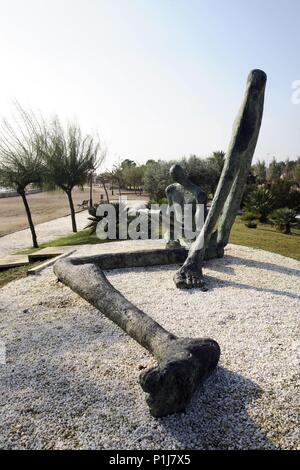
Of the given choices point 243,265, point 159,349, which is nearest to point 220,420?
point 159,349

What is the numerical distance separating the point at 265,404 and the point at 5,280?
517 cm

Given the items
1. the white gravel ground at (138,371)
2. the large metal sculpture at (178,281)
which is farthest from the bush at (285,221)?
the white gravel ground at (138,371)

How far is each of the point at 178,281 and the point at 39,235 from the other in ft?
35.0

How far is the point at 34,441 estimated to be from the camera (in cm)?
236

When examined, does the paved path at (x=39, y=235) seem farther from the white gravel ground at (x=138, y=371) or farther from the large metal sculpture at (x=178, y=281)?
the white gravel ground at (x=138, y=371)

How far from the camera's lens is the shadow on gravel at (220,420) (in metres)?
2.31

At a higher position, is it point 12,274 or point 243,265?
point 243,265

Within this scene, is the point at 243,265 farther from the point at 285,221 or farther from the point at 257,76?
the point at 285,221

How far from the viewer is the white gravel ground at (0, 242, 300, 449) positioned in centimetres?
239

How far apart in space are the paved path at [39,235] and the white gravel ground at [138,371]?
6.98 meters

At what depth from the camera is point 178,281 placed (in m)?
5.14

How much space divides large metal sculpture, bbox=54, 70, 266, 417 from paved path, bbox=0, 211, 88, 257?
6699 millimetres

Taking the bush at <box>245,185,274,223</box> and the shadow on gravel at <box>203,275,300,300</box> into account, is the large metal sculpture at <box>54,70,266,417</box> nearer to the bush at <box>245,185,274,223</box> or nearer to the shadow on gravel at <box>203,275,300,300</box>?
the shadow on gravel at <box>203,275,300,300</box>
